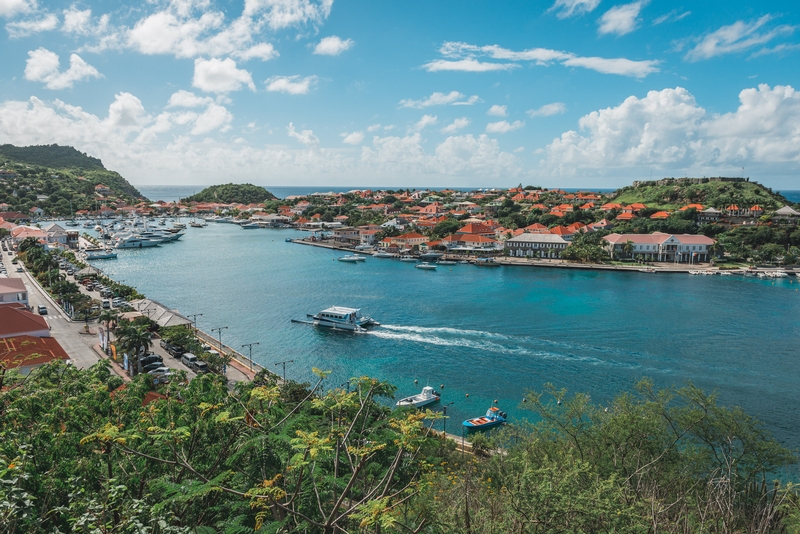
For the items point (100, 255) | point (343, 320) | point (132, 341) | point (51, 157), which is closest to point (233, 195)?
point (51, 157)

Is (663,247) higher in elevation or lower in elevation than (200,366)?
higher

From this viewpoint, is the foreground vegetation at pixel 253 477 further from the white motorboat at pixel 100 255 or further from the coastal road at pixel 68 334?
the white motorboat at pixel 100 255

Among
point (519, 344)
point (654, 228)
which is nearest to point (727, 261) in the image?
point (654, 228)

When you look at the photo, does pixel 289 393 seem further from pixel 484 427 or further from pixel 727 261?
pixel 727 261

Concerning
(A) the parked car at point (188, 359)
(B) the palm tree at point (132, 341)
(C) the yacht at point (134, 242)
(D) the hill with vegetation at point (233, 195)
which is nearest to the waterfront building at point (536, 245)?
(A) the parked car at point (188, 359)

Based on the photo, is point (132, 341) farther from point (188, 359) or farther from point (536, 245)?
point (536, 245)

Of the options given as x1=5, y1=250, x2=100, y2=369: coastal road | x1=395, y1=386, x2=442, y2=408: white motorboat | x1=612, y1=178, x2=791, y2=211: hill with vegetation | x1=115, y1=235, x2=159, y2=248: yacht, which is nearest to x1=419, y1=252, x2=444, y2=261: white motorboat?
x1=5, y1=250, x2=100, y2=369: coastal road
